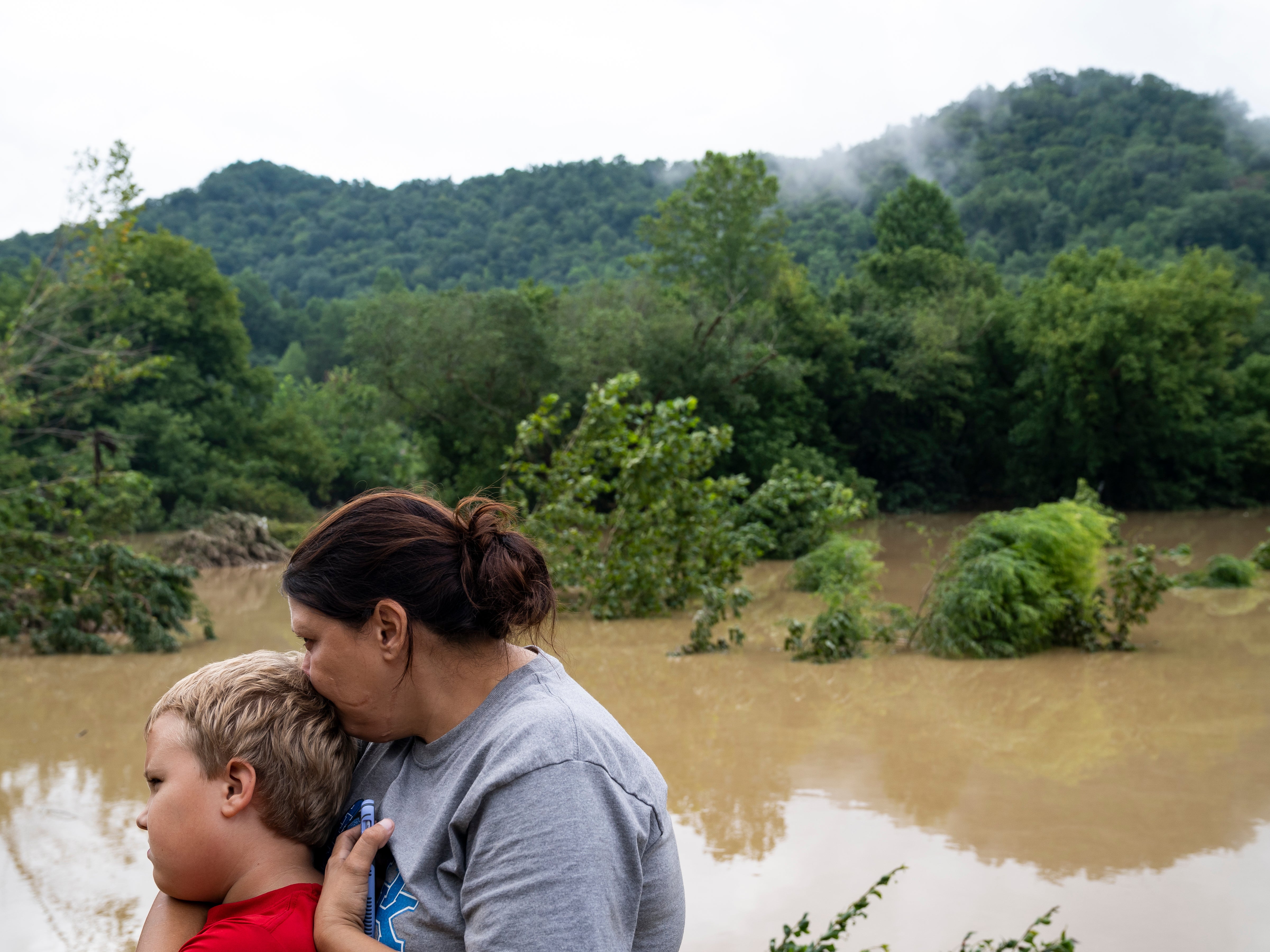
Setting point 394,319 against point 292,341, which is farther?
point 292,341

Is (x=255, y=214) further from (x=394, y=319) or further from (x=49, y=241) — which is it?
(x=394, y=319)

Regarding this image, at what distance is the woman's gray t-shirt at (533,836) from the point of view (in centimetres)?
111

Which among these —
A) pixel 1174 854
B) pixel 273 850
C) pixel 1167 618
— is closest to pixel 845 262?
pixel 1167 618

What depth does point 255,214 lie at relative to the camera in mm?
64625

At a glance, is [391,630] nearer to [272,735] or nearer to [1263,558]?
[272,735]

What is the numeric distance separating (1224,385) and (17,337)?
2202 cm

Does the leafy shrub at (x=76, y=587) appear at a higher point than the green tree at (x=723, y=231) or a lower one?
lower

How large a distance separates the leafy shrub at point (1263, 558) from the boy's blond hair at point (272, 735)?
14.7m

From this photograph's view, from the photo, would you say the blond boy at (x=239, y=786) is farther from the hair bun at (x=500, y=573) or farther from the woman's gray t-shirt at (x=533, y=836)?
the hair bun at (x=500, y=573)

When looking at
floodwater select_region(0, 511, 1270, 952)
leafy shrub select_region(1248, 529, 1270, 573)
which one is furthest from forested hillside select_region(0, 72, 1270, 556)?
leafy shrub select_region(1248, 529, 1270, 573)

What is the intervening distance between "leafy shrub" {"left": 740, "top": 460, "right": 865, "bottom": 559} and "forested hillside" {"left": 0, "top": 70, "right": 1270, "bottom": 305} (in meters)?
28.2

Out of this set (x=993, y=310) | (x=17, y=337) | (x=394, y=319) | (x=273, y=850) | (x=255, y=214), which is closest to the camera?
(x=273, y=850)

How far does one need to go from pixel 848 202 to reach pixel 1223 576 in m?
44.9

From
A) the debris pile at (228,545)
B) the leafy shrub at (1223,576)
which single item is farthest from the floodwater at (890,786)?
the debris pile at (228,545)
